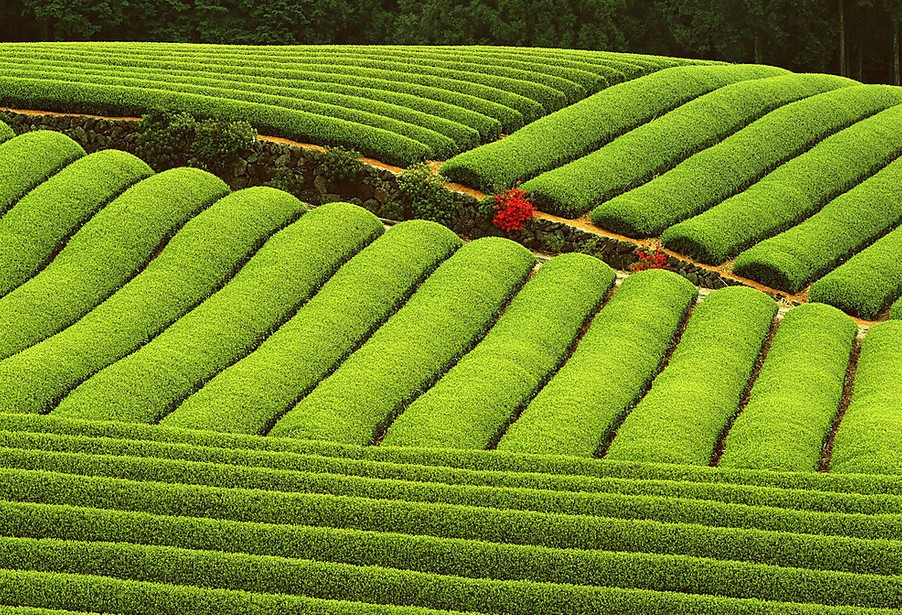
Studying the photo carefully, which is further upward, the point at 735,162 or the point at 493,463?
the point at 735,162

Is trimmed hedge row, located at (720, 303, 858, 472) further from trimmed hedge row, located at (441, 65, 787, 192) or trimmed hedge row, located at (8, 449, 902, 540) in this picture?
trimmed hedge row, located at (441, 65, 787, 192)

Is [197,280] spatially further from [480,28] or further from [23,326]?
[480,28]

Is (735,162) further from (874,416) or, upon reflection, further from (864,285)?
(874,416)

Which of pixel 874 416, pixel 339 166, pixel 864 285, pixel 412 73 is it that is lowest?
pixel 864 285

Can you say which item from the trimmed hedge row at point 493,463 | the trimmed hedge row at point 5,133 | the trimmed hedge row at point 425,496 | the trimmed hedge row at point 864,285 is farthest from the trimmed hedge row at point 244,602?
the trimmed hedge row at point 5,133

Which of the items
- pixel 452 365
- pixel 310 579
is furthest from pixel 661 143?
pixel 310 579

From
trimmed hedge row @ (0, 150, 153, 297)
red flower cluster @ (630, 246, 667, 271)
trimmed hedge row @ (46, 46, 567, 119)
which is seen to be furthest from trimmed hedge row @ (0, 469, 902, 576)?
trimmed hedge row @ (46, 46, 567, 119)

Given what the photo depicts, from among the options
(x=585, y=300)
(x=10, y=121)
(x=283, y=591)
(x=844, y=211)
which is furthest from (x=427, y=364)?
(x=10, y=121)

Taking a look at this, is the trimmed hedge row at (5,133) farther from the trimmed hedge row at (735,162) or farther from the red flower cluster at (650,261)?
the red flower cluster at (650,261)
